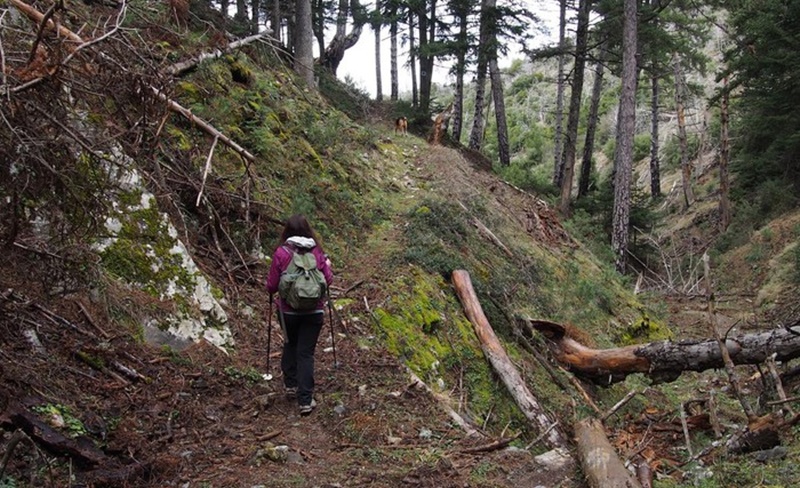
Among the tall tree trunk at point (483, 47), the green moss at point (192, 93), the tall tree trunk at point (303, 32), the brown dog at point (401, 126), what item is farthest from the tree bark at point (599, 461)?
the tall tree trunk at point (483, 47)

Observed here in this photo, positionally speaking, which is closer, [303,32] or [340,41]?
[303,32]

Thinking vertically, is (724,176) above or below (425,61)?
below

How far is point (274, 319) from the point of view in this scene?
7016mm

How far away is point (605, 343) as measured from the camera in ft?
33.4

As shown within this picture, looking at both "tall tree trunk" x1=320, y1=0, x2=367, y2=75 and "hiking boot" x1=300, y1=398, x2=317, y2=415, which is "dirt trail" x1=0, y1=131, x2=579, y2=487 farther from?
"tall tree trunk" x1=320, y1=0, x2=367, y2=75

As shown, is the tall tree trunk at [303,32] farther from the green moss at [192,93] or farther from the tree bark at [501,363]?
the tree bark at [501,363]

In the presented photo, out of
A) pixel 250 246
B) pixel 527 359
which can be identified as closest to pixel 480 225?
pixel 527 359

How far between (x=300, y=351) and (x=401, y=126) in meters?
14.7

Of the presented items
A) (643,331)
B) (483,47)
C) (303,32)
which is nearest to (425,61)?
(483,47)

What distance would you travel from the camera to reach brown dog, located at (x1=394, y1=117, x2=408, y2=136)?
19.0 m

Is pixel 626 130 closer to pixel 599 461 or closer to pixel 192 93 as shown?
pixel 192 93

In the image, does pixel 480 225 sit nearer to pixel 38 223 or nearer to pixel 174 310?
Result: pixel 174 310

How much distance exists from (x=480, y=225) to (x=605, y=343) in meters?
3.40

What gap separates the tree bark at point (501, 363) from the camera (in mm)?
6223
